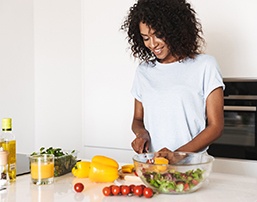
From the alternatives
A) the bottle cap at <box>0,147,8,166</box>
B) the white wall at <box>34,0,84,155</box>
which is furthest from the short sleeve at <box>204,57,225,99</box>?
the white wall at <box>34,0,84,155</box>

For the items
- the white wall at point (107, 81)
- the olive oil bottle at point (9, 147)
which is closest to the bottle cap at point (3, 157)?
the olive oil bottle at point (9, 147)

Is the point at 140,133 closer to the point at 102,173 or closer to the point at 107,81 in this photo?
the point at 102,173

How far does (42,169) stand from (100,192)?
217 mm

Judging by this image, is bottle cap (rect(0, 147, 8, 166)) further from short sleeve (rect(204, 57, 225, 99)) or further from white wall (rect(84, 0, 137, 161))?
white wall (rect(84, 0, 137, 161))

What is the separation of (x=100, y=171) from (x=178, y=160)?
253 millimetres

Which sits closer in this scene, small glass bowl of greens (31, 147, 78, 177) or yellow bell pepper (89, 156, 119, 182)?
yellow bell pepper (89, 156, 119, 182)

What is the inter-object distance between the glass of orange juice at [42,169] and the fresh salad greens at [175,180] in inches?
13.5

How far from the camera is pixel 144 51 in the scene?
67.2 inches

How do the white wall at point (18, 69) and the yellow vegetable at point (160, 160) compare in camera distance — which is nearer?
the yellow vegetable at point (160, 160)

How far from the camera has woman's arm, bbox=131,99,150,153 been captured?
4.82 ft

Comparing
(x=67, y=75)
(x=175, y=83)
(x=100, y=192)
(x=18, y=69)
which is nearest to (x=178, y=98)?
(x=175, y=83)

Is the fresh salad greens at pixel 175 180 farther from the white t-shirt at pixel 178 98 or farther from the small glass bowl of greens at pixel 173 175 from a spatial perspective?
the white t-shirt at pixel 178 98

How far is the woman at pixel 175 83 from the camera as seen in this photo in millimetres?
1491

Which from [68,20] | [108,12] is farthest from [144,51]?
[68,20]
